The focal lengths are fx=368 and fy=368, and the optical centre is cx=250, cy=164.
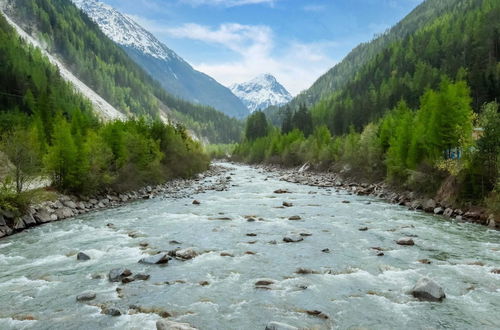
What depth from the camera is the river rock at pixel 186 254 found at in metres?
21.1

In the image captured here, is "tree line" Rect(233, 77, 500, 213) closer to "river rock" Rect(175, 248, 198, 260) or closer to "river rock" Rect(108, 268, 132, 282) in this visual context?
"river rock" Rect(175, 248, 198, 260)

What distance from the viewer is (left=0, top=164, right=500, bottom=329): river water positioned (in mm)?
13453

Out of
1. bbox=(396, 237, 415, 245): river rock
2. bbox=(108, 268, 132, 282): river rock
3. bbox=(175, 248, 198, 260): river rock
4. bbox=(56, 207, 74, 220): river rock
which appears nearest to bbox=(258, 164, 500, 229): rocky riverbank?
bbox=(396, 237, 415, 245): river rock

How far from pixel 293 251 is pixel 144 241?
33.1 feet

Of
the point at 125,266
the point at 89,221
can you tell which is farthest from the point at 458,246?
the point at 89,221

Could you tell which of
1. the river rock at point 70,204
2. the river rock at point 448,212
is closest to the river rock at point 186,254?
the river rock at point 70,204

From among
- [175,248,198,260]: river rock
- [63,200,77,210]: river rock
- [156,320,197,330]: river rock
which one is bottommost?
[63,200,77,210]: river rock

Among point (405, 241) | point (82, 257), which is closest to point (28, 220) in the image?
point (82, 257)

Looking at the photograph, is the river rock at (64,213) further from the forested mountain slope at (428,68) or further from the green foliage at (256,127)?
the green foliage at (256,127)

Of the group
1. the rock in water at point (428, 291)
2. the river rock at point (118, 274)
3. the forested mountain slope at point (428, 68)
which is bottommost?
the river rock at point (118, 274)

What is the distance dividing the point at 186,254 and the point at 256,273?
4.88 metres

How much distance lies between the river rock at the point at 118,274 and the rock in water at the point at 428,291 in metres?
13.0

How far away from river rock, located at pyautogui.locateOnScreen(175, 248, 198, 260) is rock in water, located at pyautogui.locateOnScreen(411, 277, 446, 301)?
11.8m

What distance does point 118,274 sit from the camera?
17.6m
